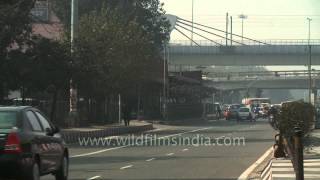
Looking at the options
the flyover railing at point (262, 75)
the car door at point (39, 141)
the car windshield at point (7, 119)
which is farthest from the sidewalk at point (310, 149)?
the flyover railing at point (262, 75)

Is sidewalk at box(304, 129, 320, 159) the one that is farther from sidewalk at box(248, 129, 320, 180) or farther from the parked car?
the parked car

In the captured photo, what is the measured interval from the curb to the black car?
58.9 ft

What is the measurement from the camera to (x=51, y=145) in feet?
46.8

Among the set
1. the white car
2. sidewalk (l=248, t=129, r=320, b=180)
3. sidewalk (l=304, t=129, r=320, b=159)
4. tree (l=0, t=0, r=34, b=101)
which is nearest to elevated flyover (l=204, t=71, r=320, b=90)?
the white car

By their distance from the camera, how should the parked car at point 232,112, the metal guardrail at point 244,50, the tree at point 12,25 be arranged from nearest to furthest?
the tree at point 12,25, the parked car at point 232,112, the metal guardrail at point 244,50

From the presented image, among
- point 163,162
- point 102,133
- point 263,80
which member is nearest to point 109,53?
point 102,133

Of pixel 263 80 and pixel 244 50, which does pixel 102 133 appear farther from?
pixel 263 80

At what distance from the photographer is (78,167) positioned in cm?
2030

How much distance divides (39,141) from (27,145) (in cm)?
70

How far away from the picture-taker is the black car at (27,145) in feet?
40.3

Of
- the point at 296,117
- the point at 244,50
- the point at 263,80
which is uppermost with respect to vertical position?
the point at 244,50

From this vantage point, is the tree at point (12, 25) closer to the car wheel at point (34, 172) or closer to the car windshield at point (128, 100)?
the car windshield at point (128, 100)

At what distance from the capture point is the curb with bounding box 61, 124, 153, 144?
35.2 m

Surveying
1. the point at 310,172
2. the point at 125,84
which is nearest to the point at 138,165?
the point at 310,172
